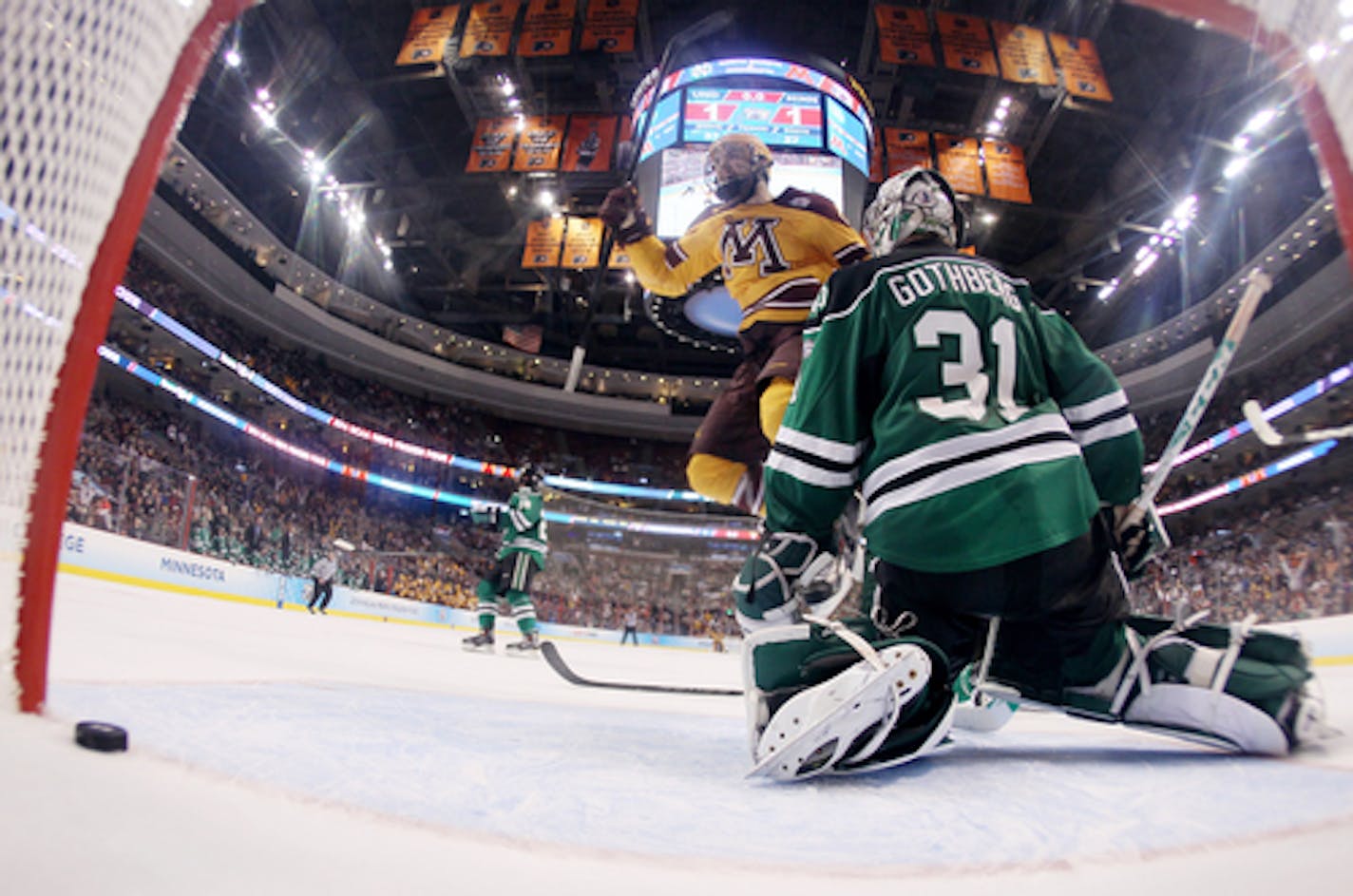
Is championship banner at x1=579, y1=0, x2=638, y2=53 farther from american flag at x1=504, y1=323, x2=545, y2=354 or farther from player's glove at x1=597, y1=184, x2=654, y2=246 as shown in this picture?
american flag at x1=504, y1=323, x2=545, y2=354

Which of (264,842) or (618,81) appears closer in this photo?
(264,842)

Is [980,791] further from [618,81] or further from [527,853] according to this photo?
[618,81]

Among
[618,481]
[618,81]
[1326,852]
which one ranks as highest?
[618,81]

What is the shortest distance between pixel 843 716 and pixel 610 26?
1009 centimetres

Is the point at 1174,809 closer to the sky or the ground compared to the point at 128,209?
closer to the ground

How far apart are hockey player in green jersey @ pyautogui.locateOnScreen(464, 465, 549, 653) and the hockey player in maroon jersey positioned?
3.60 metres

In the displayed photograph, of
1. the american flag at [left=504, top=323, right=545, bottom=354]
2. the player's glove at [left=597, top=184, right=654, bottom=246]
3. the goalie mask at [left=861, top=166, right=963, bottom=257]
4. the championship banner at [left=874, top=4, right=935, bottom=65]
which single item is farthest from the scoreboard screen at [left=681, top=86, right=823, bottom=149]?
the american flag at [left=504, top=323, right=545, bottom=354]

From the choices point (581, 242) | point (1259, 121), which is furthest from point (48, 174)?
point (1259, 121)

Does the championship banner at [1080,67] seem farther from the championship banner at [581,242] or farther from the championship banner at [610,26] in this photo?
the championship banner at [581,242]

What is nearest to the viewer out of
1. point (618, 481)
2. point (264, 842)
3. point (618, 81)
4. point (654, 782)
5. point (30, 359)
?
point (264, 842)

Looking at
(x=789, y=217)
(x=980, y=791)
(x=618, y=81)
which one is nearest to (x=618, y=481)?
(x=618, y=81)

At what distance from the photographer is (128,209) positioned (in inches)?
32.5

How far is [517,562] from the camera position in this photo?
5953 mm

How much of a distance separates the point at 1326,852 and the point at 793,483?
2.91 feet
